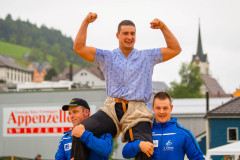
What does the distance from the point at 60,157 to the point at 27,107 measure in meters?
36.4

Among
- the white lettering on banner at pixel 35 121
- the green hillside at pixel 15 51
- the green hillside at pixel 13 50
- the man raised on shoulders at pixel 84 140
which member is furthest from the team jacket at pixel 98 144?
the green hillside at pixel 13 50

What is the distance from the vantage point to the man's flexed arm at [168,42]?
520 cm

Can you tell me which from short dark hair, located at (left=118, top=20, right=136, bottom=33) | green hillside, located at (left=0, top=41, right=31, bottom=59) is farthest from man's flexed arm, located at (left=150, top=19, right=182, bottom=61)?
green hillside, located at (left=0, top=41, right=31, bottom=59)

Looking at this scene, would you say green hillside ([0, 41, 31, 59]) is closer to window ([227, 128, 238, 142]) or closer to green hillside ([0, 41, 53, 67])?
green hillside ([0, 41, 53, 67])

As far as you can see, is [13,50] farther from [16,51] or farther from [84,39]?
[84,39]

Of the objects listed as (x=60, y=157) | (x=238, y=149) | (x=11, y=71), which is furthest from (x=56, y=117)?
(x=11, y=71)

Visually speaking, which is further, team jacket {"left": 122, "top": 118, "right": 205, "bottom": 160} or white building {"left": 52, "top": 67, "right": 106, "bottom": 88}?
white building {"left": 52, "top": 67, "right": 106, "bottom": 88}

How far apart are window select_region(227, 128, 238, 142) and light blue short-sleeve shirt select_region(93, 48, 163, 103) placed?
3203 cm

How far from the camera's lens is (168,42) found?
5.34m

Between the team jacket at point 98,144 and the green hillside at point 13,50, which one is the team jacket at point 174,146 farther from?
the green hillside at point 13,50

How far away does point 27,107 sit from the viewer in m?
41.7

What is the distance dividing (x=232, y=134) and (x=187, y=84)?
53433 mm

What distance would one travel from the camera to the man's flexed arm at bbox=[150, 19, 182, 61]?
5.20 m

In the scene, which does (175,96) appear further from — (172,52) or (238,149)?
(172,52)
